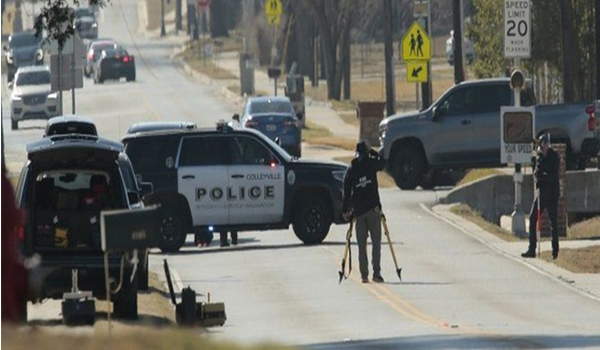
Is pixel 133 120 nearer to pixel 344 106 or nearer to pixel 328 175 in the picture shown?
pixel 344 106

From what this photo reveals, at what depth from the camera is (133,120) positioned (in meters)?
63.8

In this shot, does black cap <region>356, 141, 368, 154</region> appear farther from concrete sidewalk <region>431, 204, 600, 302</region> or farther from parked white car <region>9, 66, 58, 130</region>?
parked white car <region>9, 66, 58, 130</region>

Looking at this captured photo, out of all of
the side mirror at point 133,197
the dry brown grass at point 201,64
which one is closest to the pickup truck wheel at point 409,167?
the side mirror at point 133,197

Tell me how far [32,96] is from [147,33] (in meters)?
56.8

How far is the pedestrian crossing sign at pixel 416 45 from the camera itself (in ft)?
155

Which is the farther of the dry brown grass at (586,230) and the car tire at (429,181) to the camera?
the car tire at (429,181)

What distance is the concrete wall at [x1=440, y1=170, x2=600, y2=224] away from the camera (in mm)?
39406

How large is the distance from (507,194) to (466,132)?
166 cm

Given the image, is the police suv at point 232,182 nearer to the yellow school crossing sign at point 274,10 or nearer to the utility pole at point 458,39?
the utility pole at point 458,39

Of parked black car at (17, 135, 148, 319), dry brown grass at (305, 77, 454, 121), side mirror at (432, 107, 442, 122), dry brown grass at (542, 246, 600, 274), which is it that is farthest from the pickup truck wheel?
dry brown grass at (305, 77, 454, 121)

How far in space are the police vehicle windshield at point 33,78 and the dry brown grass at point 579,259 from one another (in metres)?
37.5

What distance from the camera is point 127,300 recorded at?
66.3ft

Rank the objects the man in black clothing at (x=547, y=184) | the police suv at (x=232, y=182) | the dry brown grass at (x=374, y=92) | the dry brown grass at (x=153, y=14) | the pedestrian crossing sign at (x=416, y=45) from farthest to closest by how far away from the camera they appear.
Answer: the dry brown grass at (x=153, y=14)
the dry brown grass at (x=374, y=92)
the pedestrian crossing sign at (x=416, y=45)
the police suv at (x=232, y=182)
the man in black clothing at (x=547, y=184)

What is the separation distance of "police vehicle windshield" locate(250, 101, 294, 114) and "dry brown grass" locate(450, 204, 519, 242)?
13523 mm
